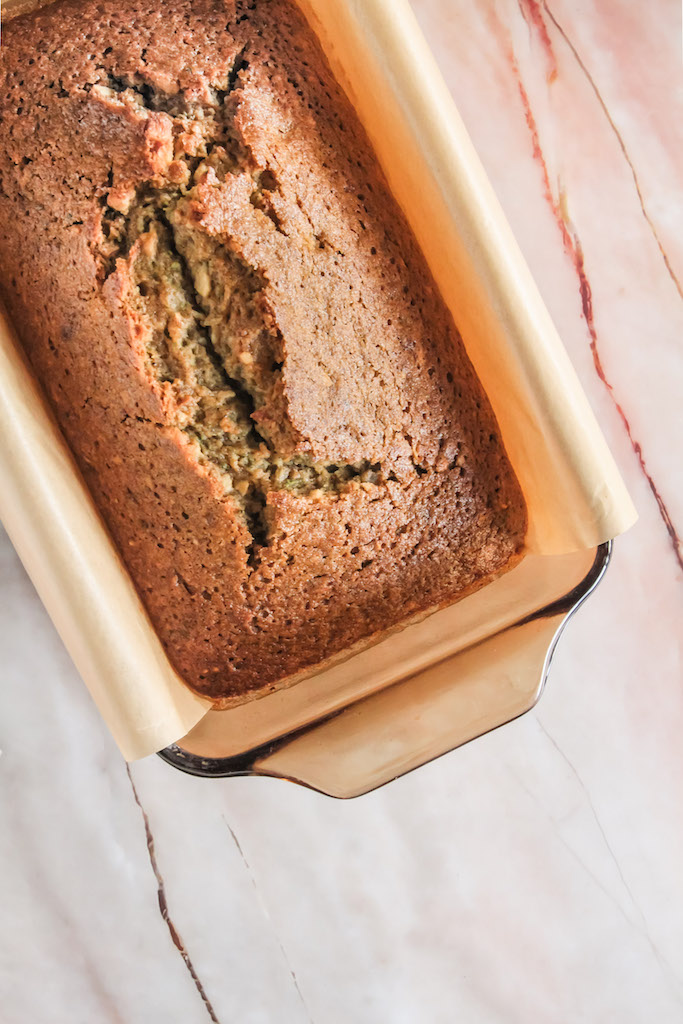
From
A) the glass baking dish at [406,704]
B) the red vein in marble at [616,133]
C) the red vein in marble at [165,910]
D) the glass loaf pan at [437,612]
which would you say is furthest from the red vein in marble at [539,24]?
the red vein in marble at [165,910]

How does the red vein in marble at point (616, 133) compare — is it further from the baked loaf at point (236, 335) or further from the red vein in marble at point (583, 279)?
the baked loaf at point (236, 335)

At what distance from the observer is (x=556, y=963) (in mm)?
1378

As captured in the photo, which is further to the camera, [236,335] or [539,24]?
[539,24]

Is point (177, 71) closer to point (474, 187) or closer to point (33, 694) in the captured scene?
point (474, 187)

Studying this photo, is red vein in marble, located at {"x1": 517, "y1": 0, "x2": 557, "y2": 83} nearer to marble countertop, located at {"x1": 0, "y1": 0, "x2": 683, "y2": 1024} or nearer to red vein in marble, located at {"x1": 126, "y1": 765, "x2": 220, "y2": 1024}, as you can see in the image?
marble countertop, located at {"x1": 0, "y1": 0, "x2": 683, "y2": 1024}

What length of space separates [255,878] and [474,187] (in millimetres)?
1102

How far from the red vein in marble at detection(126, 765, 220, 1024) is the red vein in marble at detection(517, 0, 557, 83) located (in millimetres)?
1326

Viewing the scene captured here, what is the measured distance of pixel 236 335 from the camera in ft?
3.01

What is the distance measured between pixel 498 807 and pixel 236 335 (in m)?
0.92

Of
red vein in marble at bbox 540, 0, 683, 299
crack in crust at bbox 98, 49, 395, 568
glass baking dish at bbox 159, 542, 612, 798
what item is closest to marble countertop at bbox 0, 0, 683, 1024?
red vein in marble at bbox 540, 0, 683, 299

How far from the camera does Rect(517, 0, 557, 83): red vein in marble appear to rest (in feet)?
4.13

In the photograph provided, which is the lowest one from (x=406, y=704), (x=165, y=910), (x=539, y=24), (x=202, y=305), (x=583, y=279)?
(x=165, y=910)

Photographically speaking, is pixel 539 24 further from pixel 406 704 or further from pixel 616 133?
pixel 406 704

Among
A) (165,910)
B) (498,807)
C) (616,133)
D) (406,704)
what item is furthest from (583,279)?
(165,910)
